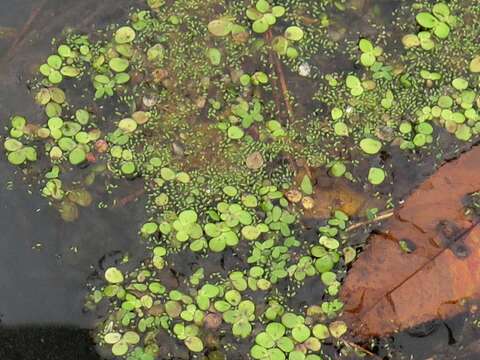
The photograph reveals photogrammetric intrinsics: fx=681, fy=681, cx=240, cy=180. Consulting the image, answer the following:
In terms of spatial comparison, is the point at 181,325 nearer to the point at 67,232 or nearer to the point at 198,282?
the point at 198,282

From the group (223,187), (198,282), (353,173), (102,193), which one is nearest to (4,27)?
(102,193)

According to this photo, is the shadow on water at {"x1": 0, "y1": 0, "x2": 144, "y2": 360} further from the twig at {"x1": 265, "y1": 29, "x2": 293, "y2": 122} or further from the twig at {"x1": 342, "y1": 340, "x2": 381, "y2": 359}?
the twig at {"x1": 342, "y1": 340, "x2": 381, "y2": 359}

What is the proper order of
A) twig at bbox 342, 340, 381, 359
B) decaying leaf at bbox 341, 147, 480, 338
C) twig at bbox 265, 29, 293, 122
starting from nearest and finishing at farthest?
decaying leaf at bbox 341, 147, 480, 338, twig at bbox 342, 340, 381, 359, twig at bbox 265, 29, 293, 122

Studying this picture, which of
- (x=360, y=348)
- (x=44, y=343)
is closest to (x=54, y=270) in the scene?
(x=44, y=343)

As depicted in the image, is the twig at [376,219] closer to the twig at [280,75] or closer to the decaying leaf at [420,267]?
the decaying leaf at [420,267]

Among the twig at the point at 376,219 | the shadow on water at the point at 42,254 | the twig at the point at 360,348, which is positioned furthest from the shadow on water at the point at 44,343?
the twig at the point at 376,219

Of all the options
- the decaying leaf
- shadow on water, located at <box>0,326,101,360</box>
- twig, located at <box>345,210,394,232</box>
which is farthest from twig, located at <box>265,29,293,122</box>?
shadow on water, located at <box>0,326,101,360</box>

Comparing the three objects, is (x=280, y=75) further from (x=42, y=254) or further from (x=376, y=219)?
(x=42, y=254)

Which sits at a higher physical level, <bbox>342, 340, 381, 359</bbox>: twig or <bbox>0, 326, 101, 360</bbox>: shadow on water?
<bbox>0, 326, 101, 360</bbox>: shadow on water
